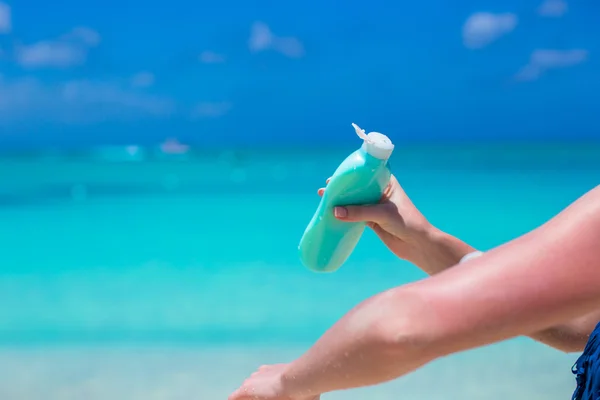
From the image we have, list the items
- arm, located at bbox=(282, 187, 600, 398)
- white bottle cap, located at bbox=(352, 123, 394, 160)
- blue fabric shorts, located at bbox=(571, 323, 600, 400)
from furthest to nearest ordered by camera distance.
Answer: white bottle cap, located at bbox=(352, 123, 394, 160)
blue fabric shorts, located at bbox=(571, 323, 600, 400)
arm, located at bbox=(282, 187, 600, 398)

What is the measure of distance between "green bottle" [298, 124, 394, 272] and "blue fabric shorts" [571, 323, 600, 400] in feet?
2.38

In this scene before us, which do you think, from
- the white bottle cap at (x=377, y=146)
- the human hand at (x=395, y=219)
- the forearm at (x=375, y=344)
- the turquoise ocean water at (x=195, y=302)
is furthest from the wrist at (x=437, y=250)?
the forearm at (x=375, y=344)

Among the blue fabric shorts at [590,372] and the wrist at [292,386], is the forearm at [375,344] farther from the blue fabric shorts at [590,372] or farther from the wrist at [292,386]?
the blue fabric shorts at [590,372]

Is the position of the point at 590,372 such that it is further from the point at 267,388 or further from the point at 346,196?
the point at 346,196

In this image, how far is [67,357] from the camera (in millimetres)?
2602

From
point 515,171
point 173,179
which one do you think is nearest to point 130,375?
point 515,171

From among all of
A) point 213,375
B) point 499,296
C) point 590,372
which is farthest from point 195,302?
point 499,296

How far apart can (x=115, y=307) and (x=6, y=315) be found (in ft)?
1.54

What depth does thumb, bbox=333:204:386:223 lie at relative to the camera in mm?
1486

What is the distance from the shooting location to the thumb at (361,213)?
1486 millimetres

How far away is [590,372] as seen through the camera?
71 centimetres

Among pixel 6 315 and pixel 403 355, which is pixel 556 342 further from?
pixel 6 315

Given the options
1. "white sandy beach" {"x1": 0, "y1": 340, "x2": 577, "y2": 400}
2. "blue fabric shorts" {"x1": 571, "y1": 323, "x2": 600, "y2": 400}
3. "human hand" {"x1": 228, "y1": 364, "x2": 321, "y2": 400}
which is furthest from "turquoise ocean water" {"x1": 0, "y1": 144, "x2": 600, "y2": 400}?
"blue fabric shorts" {"x1": 571, "y1": 323, "x2": 600, "y2": 400}

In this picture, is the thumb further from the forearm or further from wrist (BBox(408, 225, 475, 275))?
the forearm
